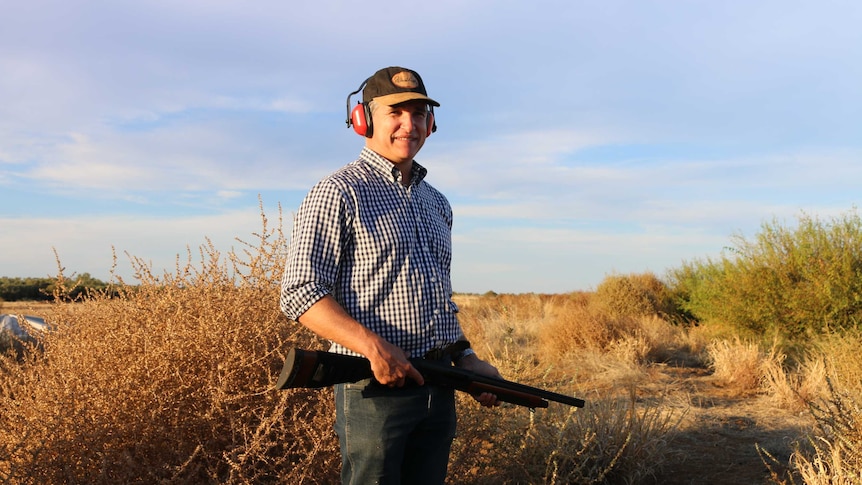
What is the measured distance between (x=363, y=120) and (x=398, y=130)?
21 centimetres

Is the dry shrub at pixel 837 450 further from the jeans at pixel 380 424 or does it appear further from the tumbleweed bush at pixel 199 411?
the jeans at pixel 380 424

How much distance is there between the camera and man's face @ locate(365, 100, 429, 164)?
8.65 ft

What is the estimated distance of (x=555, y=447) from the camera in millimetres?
4879

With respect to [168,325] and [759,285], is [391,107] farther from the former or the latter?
[759,285]

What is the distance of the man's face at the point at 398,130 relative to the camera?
2.64m

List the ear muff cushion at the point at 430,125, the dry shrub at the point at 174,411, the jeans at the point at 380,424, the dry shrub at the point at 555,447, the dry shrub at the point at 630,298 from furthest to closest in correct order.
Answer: the dry shrub at the point at 630,298, the dry shrub at the point at 555,447, the dry shrub at the point at 174,411, the ear muff cushion at the point at 430,125, the jeans at the point at 380,424

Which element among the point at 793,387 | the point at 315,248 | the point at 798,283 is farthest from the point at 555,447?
the point at 798,283

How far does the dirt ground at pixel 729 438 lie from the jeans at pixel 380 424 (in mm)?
3074

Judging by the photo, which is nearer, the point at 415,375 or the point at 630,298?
the point at 415,375

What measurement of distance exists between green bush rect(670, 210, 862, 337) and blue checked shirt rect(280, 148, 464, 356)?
33.9 feet

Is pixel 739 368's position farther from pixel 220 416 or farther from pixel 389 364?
pixel 389 364

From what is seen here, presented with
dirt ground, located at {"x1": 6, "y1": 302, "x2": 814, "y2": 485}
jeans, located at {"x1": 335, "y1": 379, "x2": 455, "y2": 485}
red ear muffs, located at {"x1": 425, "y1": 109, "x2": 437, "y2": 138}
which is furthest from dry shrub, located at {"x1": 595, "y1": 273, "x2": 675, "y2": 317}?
jeans, located at {"x1": 335, "y1": 379, "x2": 455, "y2": 485}

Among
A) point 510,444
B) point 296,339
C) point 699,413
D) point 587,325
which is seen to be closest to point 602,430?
point 510,444

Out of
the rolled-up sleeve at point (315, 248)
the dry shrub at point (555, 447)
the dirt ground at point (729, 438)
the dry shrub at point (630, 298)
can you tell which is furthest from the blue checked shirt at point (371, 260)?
the dry shrub at point (630, 298)
